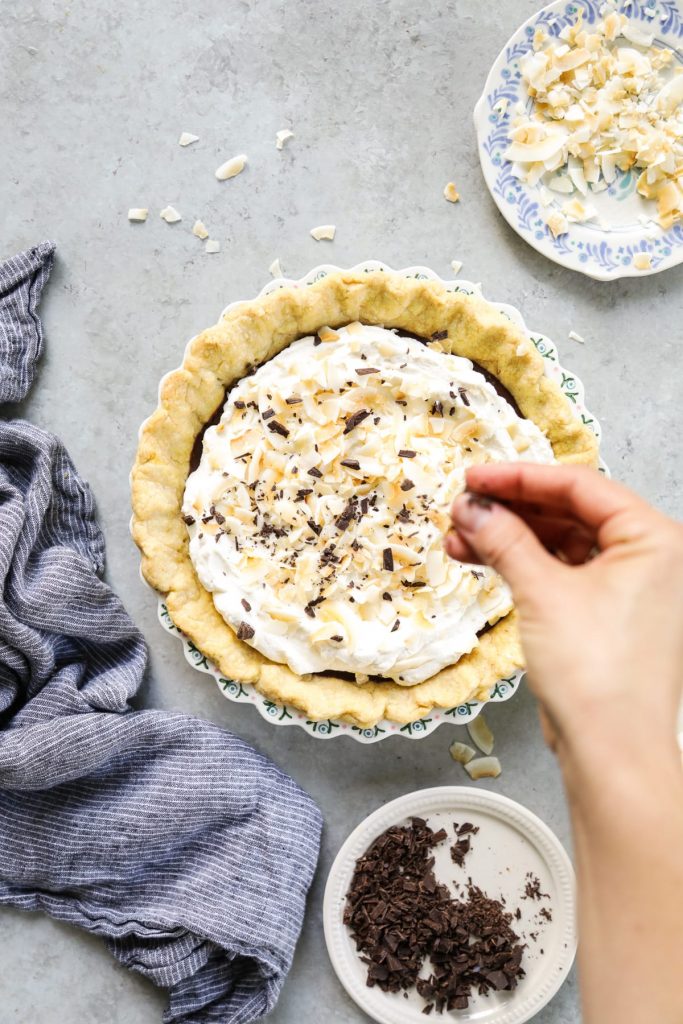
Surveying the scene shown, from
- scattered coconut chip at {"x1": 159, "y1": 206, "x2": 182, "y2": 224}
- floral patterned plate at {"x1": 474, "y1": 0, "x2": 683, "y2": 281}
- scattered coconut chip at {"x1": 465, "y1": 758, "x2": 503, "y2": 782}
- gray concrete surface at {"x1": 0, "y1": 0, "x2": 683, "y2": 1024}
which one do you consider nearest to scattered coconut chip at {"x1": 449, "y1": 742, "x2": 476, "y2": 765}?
scattered coconut chip at {"x1": 465, "y1": 758, "x2": 503, "y2": 782}

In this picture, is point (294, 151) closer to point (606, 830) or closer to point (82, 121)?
point (82, 121)

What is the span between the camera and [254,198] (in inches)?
100.0

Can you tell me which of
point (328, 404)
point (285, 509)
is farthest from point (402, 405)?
point (285, 509)

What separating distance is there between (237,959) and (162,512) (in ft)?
3.93

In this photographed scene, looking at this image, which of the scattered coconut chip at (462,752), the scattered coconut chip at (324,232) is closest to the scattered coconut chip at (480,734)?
the scattered coconut chip at (462,752)

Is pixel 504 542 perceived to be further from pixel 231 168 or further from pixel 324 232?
pixel 231 168

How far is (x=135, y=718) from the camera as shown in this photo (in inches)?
93.1

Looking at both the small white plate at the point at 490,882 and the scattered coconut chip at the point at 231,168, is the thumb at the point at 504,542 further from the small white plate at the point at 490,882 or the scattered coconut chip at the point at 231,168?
the scattered coconut chip at the point at 231,168

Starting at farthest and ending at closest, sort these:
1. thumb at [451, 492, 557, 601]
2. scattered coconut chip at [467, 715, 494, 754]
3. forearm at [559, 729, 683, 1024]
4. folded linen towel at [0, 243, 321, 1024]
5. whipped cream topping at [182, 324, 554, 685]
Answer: scattered coconut chip at [467, 715, 494, 754] < folded linen towel at [0, 243, 321, 1024] < whipped cream topping at [182, 324, 554, 685] < thumb at [451, 492, 557, 601] < forearm at [559, 729, 683, 1024]

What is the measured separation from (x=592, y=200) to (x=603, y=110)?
224mm

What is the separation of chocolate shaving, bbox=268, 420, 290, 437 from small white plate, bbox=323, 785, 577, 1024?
0.99 metres

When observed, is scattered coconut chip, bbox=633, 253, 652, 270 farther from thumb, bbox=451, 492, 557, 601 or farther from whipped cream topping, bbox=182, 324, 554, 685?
thumb, bbox=451, 492, 557, 601

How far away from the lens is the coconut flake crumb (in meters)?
2.41

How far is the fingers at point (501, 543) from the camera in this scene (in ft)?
4.48
